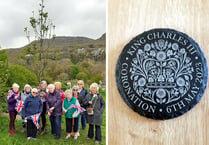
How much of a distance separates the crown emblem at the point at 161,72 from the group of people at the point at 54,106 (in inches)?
9.8

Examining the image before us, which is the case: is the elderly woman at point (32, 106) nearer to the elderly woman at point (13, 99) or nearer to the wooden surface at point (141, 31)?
the elderly woman at point (13, 99)

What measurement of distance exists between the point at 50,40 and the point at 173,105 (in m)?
0.74

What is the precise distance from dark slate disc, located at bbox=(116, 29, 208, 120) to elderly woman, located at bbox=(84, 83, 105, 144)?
0.14 metres

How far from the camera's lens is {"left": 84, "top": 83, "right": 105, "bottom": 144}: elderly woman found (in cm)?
140

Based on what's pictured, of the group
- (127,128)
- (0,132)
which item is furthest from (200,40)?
(0,132)

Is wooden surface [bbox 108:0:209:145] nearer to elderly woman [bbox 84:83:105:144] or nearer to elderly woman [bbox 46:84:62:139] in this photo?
elderly woman [bbox 84:83:105:144]

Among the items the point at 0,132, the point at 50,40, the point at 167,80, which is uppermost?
the point at 50,40

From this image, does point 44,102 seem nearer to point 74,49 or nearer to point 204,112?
point 74,49

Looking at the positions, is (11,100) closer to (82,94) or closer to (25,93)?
(25,93)

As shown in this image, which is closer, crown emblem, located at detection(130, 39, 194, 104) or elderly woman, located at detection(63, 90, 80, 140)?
crown emblem, located at detection(130, 39, 194, 104)

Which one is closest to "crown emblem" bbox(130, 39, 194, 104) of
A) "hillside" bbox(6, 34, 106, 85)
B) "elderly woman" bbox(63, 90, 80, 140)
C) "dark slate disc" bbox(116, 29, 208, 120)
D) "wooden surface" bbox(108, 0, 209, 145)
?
"dark slate disc" bbox(116, 29, 208, 120)

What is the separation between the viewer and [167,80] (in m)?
1.33

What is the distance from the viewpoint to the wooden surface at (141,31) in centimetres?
135

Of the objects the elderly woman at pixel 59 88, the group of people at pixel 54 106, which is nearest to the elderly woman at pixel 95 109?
the group of people at pixel 54 106
